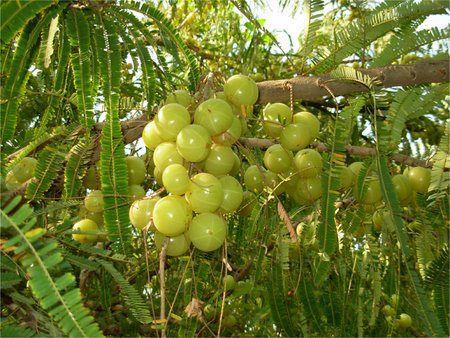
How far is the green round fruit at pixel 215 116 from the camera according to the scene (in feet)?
5.64

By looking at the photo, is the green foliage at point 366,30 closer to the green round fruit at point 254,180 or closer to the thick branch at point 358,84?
the thick branch at point 358,84

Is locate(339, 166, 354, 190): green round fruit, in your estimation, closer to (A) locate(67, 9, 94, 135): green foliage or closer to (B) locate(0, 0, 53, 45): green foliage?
(A) locate(67, 9, 94, 135): green foliage

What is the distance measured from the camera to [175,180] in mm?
1640

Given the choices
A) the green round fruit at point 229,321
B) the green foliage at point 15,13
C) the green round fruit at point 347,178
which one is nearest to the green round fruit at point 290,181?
the green round fruit at point 347,178

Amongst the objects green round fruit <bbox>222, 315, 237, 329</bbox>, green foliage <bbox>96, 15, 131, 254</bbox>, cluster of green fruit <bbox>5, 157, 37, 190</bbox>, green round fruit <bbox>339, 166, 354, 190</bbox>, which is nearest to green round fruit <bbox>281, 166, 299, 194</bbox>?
green round fruit <bbox>339, 166, 354, 190</bbox>

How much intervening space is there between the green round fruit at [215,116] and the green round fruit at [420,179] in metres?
1.05

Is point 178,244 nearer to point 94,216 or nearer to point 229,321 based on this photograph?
point 94,216

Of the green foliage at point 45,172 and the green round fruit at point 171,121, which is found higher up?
the green round fruit at point 171,121

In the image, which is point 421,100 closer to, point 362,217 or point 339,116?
point 339,116

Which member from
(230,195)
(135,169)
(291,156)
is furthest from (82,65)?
(291,156)

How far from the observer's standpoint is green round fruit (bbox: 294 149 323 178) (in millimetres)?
2098

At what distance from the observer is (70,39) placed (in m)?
1.76

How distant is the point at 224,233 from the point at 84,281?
1.78 metres

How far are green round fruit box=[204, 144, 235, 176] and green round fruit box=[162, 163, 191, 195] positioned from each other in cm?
16
